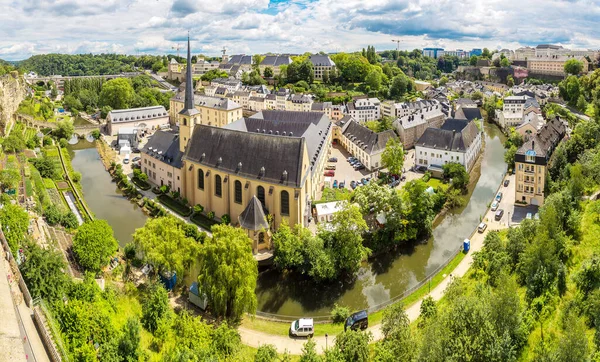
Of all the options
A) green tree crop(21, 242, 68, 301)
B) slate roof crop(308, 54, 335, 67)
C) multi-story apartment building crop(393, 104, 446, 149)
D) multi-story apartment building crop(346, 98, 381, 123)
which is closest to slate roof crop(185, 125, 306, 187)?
green tree crop(21, 242, 68, 301)

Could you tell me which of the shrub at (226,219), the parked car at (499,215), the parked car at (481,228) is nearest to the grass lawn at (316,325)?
the parked car at (481,228)

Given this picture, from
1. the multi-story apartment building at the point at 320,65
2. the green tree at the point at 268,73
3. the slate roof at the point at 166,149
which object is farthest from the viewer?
the green tree at the point at 268,73

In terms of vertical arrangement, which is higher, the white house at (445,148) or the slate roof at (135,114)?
the slate roof at (135,114)

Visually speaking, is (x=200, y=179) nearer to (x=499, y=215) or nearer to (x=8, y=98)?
(x=499, y=215)

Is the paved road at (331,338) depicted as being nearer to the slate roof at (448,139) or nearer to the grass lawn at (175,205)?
the slate roof at (448,139)

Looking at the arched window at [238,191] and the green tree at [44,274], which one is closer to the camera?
the green tree at [44,274]

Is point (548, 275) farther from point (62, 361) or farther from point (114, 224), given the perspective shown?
point (114, 224)
